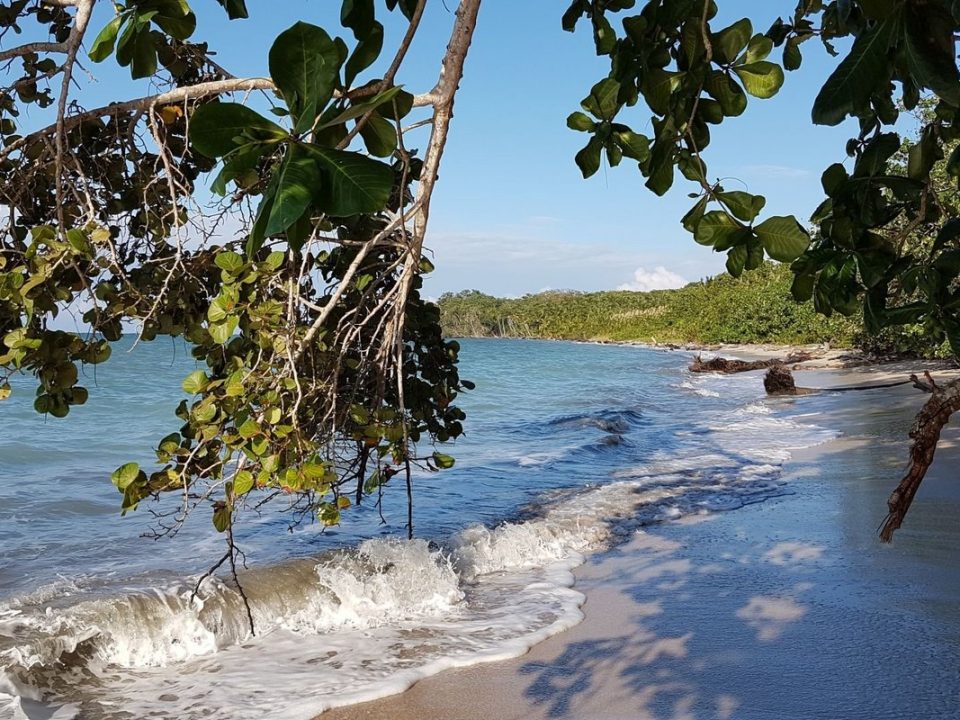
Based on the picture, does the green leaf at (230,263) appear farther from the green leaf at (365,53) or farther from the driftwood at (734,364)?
the driftwood at (734,364)

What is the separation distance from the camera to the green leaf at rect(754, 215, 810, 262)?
136 centimetres

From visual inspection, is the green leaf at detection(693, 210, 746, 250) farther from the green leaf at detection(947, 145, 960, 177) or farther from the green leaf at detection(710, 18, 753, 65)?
the green leaf at detection(947, 145, 960, 177)

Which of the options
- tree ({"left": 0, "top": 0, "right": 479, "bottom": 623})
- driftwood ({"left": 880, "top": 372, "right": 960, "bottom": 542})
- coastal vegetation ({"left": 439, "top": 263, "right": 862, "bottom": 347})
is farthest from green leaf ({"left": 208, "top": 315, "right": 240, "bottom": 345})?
coastal vegetation ({"left": 439, "top": 263, "right": 862, "bottom": 347})

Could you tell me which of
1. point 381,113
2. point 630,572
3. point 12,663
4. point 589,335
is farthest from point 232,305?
point 589,335

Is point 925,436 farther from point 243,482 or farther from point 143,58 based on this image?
point 143,58

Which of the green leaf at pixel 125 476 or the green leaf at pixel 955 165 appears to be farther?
the green leaf at pixel 125 476

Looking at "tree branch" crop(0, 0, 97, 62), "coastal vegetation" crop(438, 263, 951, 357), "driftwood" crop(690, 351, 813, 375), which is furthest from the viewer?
"driftwood" crop(690, 351, 813, 375)

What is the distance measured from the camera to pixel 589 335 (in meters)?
95.9

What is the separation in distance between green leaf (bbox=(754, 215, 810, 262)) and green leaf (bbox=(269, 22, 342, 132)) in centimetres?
79

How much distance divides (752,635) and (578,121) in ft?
10.9

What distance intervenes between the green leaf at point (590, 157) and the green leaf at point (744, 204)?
2.39 feet

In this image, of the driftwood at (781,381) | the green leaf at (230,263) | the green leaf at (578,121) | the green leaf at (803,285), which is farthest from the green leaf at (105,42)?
the driftwood at (781,381)

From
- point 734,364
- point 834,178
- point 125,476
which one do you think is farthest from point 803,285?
point 734,364

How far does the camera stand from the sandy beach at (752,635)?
3564mm
